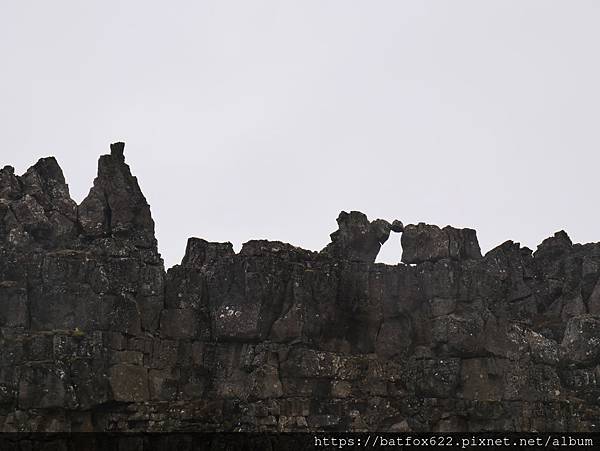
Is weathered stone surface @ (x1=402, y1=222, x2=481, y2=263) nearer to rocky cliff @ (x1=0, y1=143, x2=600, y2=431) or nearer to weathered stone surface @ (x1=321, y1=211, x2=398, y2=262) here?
rocky cliff @ (x1=0, y1=143, x2=600, y2=431)

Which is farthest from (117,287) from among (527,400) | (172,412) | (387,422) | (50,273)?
(527,400)

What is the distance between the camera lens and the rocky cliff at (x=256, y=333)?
133ft

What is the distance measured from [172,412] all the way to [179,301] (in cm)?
512

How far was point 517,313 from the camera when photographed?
5003 cm

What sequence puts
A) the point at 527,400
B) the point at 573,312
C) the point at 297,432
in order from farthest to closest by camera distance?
the point at 573,312 < the point at 527,400 < the point at 297,432

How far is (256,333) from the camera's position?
140 ft

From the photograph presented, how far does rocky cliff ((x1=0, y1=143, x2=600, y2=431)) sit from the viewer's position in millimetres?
40594

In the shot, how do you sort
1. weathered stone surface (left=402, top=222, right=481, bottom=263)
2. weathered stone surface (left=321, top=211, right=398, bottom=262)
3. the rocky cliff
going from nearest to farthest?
the rocky cliff → weathered stone surface (left=402, top=222, right=481, bottom=263) → weathered stone surface (left=321, top=211, right=398, bottom=262)

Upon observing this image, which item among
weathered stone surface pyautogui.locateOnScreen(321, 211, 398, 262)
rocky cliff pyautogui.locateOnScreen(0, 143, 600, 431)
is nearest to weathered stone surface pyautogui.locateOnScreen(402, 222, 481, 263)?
rocky cliff pyautogui.locateOnScreen(0, 143, 600, 431)

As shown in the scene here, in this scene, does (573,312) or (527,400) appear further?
(573,312)

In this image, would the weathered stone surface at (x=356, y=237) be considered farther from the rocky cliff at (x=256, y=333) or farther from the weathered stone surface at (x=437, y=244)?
the weathered stone surface at (x=437, y=244)

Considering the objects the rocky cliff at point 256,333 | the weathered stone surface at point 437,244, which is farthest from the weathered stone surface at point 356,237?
the weathered stone surface at point 437,244

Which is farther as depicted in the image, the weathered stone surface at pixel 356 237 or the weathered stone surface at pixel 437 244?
the weathered stone surface at pixel 356 237

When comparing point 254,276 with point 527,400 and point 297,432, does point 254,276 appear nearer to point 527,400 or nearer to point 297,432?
point 297,432
